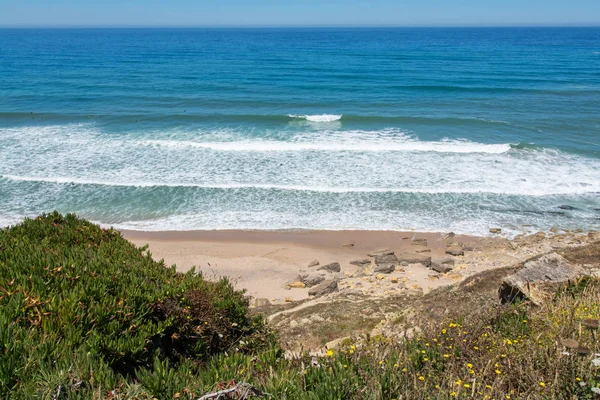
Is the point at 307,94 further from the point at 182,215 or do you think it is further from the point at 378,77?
the point at 182,215

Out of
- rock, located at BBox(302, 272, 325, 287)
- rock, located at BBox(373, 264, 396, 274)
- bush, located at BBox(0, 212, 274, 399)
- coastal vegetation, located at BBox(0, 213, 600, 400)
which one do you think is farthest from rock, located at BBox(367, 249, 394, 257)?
bush, located at BBox(0, 212, 274, 399)

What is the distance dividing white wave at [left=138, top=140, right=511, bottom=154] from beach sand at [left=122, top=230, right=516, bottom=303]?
871 cm

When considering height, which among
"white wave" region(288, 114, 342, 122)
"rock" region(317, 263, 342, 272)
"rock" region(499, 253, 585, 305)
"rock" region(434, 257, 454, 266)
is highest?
"white wave" region(288, 114, 342, 122)

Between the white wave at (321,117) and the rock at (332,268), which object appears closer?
the rock at (332,268)

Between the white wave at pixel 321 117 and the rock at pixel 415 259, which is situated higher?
the white wave at pixel 321 117

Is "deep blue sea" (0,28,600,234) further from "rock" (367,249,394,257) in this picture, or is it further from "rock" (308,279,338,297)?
"rock" (308,279,338,297)

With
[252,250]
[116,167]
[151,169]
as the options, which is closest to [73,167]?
[116,167]

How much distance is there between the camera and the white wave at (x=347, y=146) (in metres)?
23.5

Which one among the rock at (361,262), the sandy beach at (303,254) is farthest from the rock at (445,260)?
the rock at (361,262)

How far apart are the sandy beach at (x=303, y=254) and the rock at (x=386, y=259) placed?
0.36 metres

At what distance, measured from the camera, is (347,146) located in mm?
24094

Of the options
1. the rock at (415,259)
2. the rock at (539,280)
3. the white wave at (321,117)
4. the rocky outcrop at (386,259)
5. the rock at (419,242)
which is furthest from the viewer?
the white wave at (321,117)

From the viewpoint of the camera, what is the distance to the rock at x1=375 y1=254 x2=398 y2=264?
13.6 m

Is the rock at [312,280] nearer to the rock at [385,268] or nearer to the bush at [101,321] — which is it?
the rock at [385,268]
